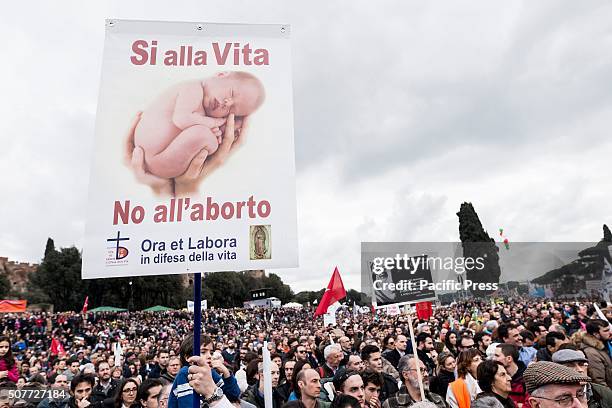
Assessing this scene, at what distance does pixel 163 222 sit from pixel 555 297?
1525 inches

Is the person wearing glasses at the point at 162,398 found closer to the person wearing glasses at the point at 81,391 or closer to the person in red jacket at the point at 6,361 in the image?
the person wearing glasses at the point at 81,391

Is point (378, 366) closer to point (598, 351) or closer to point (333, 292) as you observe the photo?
point (598, 351)

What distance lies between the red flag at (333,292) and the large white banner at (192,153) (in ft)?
24.7

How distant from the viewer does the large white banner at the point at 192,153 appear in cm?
252

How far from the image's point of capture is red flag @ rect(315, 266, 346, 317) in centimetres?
994

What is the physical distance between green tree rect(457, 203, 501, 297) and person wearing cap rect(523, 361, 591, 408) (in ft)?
134

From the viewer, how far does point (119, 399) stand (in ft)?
17.5

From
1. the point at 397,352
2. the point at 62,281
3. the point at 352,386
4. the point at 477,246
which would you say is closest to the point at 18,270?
the point at 62,281

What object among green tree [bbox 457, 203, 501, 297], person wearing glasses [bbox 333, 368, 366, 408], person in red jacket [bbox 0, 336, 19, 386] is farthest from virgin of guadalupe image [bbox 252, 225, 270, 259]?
green tree [bbox 457, 203, 501, 297]

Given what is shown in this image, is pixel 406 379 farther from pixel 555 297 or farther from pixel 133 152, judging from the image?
pixel 555 297

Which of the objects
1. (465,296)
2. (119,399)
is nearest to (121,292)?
(465,296)

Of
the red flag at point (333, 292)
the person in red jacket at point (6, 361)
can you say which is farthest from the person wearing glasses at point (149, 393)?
the red flag at point (333, 292)

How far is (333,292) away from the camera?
1006 cm

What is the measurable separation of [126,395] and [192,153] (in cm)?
405
